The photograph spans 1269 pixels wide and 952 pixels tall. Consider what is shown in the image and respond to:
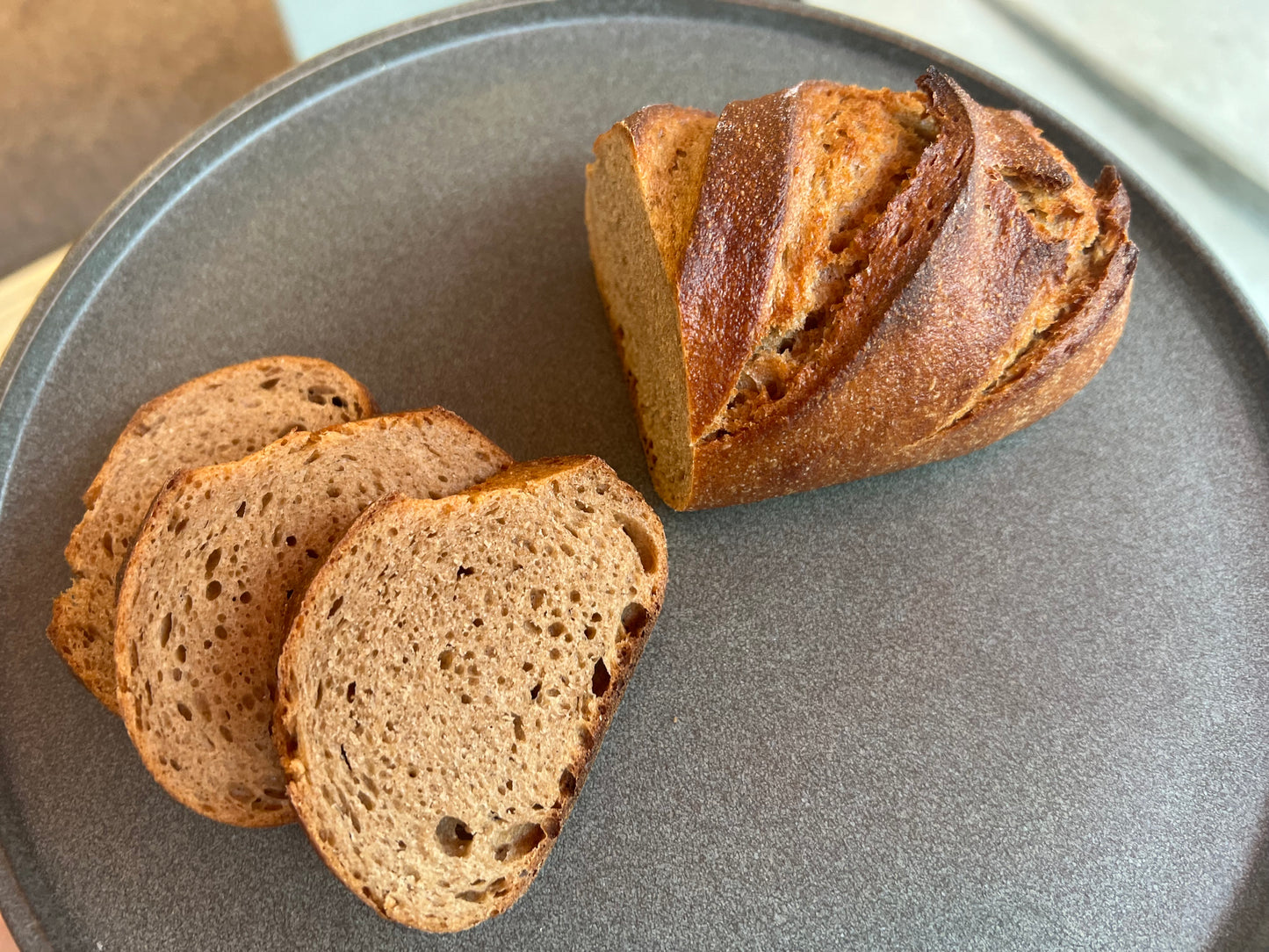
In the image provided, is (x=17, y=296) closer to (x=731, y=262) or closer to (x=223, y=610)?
(x=223, y=610)

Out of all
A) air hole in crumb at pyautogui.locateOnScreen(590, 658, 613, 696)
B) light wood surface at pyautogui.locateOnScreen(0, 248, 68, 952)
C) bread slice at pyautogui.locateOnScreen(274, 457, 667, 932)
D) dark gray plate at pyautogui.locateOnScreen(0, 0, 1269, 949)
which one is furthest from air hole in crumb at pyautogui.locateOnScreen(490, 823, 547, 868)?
light wood surface at pyautogui.locateOnScreen(0, 248, 68, 952)

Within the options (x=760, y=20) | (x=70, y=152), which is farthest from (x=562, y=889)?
(x=70, y=152)

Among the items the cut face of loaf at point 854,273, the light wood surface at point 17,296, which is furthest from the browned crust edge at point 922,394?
the light wood surface at point 17,296

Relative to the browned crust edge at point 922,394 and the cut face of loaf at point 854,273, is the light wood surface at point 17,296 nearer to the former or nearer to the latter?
the cut face of loaf at point 854,273

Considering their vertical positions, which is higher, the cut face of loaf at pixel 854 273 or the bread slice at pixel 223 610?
the cut face of loaf at pixel 854 273

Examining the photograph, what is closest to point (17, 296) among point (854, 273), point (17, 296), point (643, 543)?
point (17, 296)

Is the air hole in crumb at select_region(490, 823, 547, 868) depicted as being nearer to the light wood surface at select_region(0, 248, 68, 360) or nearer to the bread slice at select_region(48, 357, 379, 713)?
the bread slice at select_region(48, 357, 379, 713)
